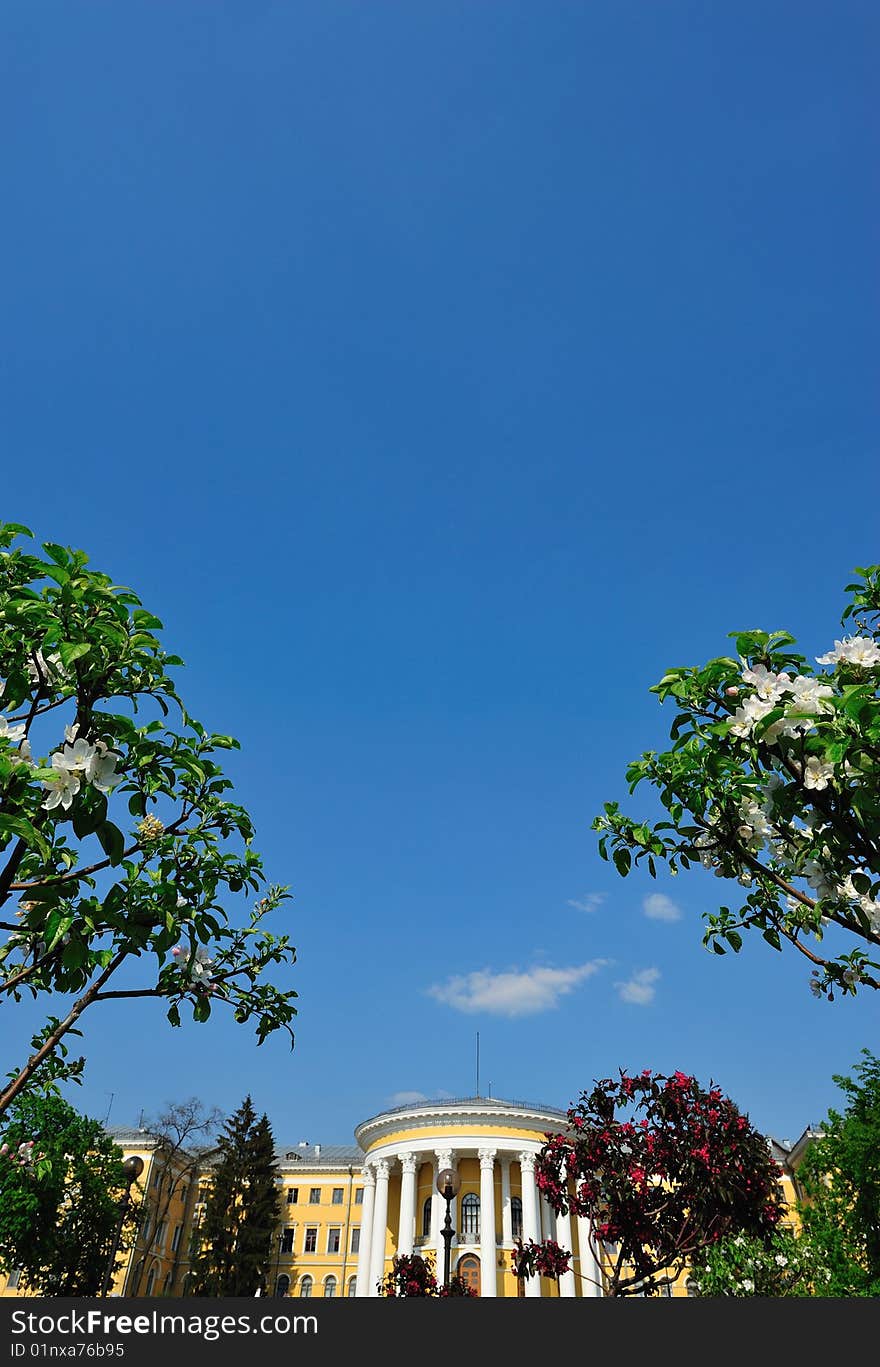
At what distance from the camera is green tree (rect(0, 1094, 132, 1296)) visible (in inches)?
1340

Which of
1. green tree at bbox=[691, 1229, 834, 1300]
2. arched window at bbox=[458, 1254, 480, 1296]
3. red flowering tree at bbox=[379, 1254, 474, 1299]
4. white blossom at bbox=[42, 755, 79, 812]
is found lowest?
white blossom at bbox=[42, 755, 79, 812]

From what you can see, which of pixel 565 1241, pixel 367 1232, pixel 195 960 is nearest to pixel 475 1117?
pixel 565 1241

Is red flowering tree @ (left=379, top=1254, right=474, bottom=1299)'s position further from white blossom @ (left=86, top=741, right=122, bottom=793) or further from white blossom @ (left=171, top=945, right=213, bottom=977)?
white blossom @ (left=86, top=741, right=122, bottom=793)

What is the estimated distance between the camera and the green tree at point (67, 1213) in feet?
112

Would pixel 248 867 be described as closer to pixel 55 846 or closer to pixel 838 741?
pixel 55 846

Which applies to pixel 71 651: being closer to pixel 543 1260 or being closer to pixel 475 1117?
pixel 543 1260

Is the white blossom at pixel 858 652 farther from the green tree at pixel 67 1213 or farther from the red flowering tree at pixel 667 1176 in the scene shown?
the green tree at pixel 67 1213

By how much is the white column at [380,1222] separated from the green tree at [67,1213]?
16.7 metres

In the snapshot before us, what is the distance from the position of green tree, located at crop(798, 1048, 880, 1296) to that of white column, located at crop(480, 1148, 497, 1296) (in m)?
21.5

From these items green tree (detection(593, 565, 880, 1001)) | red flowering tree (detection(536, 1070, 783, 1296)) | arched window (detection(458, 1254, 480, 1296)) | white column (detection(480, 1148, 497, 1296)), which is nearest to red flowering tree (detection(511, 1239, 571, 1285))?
red flowering tree (detection(536, 1070, 783, 1296))

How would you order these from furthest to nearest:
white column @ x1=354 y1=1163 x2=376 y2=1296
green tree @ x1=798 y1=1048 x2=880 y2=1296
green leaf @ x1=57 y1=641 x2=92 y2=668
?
white column @ x1=354 y1=1163 x2=376 y2=1296 < green tree @ x1=798 y1=1048 x2=880 y2=1296 < green leaf @ x1=57 y1=641 x2=92 y2=668

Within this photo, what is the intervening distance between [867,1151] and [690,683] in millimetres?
31105

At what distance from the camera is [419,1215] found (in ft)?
171

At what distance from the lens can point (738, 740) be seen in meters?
4.98
